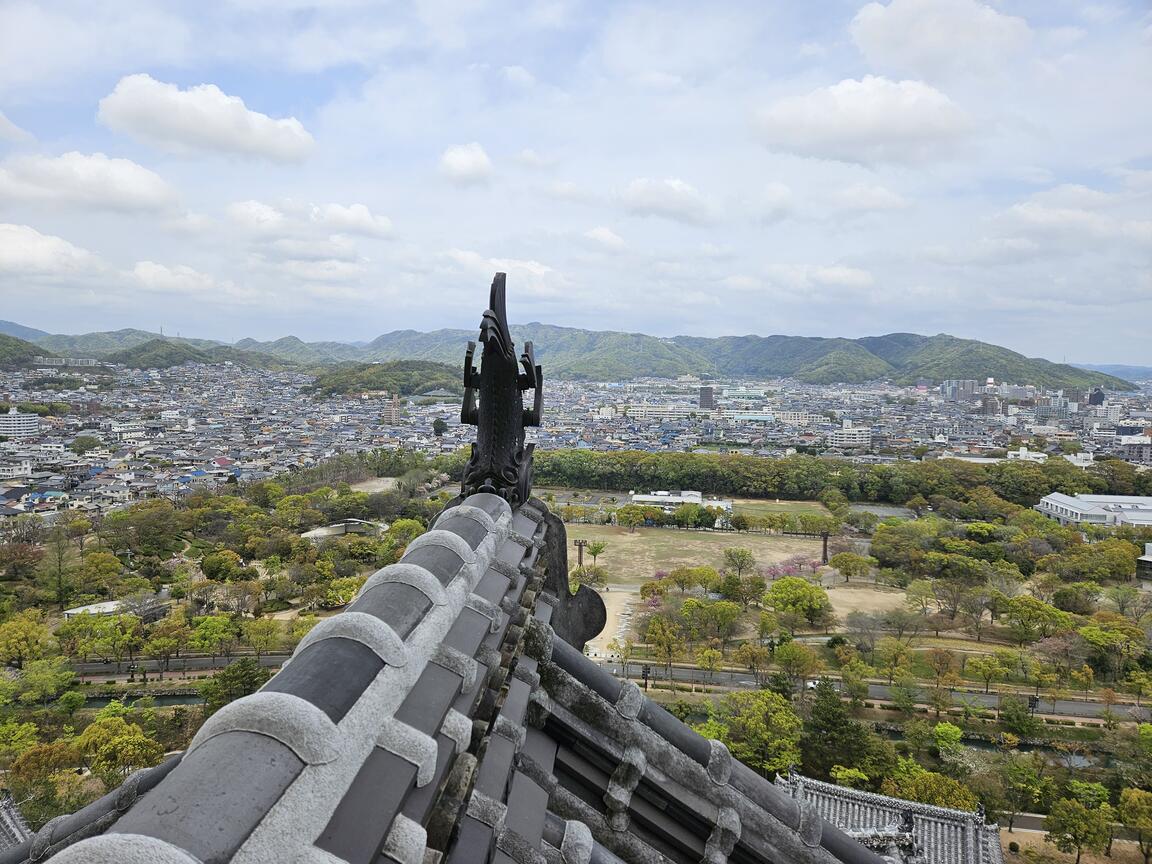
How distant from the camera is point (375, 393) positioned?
10406cm

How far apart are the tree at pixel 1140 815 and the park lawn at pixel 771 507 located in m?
28.7

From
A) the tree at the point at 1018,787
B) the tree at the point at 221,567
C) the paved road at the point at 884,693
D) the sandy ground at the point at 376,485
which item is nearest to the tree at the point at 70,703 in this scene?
the tree at the point at 221,567

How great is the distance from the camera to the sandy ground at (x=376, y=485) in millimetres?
45750

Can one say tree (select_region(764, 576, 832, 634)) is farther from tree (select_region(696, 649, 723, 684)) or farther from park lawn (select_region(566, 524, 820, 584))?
park lawn (select_region(566, 524, 820, 584))

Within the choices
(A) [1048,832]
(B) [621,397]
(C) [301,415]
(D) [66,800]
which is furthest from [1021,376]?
(D) [66,800]

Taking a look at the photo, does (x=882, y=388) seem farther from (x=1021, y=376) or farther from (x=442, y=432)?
(x=442, y=432)

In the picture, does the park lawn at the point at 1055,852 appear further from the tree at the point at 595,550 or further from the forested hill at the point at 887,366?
the forested hill at the point at 887,366

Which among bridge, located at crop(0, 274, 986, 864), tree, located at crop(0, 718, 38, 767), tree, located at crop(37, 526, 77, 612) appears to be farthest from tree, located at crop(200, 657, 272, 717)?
bridge, located at crop(0, 274, 986, 864)

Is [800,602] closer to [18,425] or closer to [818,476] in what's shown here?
[818,476]

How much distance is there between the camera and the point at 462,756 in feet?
5.70

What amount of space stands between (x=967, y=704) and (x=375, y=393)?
97193 millimetres

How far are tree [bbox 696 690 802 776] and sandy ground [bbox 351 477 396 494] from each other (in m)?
33.1

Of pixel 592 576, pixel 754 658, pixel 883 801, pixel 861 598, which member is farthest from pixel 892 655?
pixel 592 576

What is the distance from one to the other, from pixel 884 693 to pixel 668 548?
16.6 meters
